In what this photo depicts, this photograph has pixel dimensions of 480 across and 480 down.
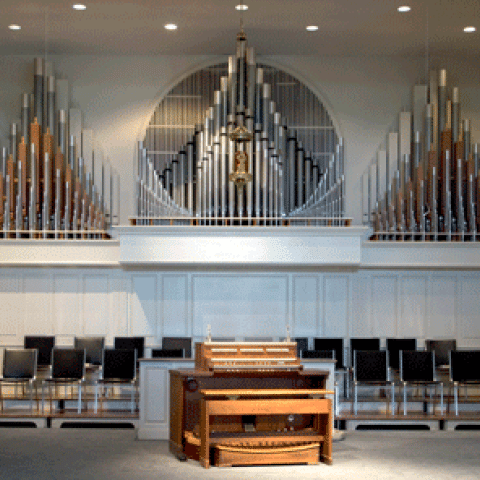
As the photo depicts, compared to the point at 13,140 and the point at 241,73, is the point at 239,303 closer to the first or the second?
the point at 241,73

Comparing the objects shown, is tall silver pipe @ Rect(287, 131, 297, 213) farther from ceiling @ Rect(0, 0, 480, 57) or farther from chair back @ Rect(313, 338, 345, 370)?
chair back @ Rect(313, 338, 345, 370)

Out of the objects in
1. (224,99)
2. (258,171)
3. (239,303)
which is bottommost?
(239,303)

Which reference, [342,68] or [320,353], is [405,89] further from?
[320,353]

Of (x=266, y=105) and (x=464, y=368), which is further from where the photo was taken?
(x=266, y=105)

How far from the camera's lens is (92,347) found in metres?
12.4

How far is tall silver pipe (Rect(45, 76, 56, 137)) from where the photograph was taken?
13.3m

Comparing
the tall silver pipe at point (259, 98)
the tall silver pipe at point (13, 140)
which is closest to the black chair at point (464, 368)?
the tall silver pipe at point (259, 98)

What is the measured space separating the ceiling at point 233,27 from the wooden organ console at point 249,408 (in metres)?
5.36

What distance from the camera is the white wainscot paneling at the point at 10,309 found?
13.3 metres

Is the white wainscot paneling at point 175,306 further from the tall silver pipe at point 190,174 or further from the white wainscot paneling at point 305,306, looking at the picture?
the white wainscot paneling at point 305,306

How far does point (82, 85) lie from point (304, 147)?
12.0 ft

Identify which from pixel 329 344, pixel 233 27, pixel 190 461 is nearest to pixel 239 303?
pixel 329 344

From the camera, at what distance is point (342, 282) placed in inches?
531

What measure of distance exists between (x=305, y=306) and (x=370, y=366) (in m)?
2.52
